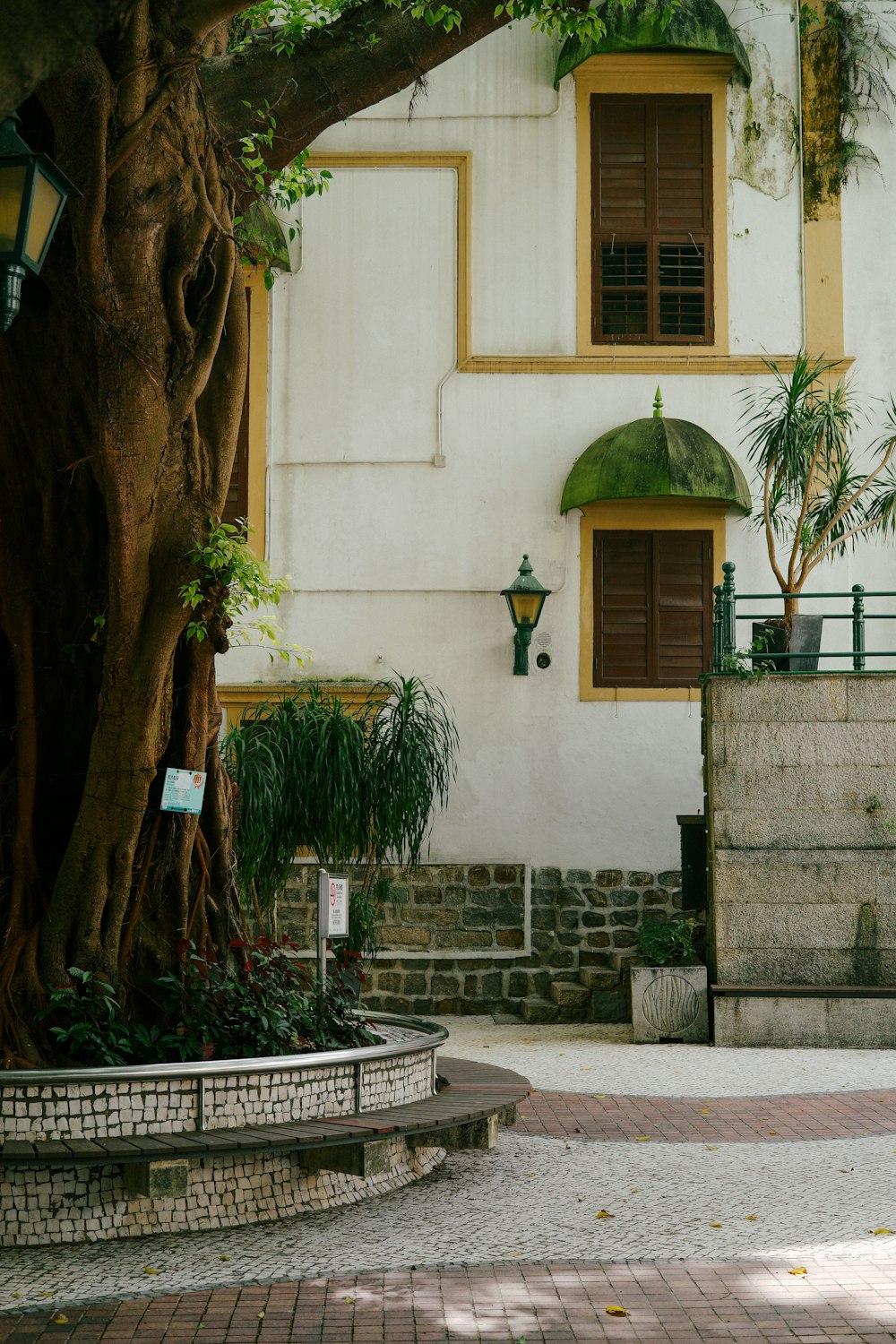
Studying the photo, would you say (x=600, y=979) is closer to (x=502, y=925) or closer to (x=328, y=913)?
(x=502, y=925)

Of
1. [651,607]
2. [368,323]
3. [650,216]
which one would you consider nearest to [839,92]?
[650,216]

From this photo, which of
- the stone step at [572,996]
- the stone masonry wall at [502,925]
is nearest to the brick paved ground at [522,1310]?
the stone step at [572,996]

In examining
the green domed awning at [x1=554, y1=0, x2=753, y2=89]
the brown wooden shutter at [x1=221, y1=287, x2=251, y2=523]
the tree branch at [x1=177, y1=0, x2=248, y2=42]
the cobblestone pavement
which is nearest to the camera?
the cobblestone pavement

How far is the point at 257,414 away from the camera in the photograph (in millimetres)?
14766

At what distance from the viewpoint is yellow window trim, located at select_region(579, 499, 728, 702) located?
14.4 m

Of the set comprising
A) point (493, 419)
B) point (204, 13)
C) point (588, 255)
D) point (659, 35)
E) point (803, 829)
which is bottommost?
point (803, 829)

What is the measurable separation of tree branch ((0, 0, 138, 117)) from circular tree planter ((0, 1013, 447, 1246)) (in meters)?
4.00

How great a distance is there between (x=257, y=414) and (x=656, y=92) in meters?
5.08

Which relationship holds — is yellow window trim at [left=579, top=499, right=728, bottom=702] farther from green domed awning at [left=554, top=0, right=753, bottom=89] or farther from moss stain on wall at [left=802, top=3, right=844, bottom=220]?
green domed awning at [left=554, top=0, right=753, bottom=89]

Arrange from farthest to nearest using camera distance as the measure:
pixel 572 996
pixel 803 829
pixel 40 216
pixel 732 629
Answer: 1. pixel 572 996
2. pixel 732 629
3. pixel 803 829
4. pixel 40 216

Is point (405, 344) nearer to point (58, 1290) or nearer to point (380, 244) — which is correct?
point (380, 244)

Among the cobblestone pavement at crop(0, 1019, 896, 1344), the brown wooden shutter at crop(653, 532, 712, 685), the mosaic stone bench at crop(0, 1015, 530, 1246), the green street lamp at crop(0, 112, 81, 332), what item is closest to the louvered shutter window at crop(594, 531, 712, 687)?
the brown wooden shutter at crop(653, 532, 712, 685)

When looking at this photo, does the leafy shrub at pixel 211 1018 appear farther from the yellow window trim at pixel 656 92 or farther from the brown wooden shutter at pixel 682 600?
the yellow window trim at pixel 656 92

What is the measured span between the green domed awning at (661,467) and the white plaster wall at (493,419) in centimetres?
63
